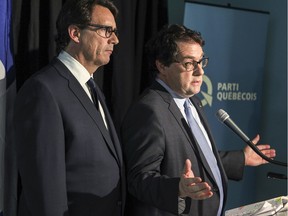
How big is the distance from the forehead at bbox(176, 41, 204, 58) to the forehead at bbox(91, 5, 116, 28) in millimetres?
292

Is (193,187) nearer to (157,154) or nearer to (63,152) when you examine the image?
(157,154)

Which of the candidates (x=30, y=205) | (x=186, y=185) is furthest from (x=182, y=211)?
(x=30, y=205)

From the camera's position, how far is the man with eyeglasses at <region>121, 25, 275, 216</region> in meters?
1.61

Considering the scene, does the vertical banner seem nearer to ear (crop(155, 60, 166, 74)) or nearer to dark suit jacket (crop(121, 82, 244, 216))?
ear (crop(155, 60, 166, 74))

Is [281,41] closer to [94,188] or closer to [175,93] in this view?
[175,93]

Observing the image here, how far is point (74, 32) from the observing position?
69.3 inches

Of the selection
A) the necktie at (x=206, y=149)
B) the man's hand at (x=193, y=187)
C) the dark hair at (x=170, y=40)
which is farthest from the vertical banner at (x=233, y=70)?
the man's hand at (x=193, y=187)

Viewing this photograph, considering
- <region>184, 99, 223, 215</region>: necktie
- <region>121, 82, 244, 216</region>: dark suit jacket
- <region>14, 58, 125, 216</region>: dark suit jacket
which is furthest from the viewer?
<region>184, 99, 223, 215</region>: necktie

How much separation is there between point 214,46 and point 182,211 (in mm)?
1459

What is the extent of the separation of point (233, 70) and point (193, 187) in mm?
1682

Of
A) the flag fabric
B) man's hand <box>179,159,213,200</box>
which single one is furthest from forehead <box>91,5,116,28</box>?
man's hand <box>179,159,213,200</box>

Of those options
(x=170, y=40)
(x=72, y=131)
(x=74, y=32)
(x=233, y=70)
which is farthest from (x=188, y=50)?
(x=233, y=70)

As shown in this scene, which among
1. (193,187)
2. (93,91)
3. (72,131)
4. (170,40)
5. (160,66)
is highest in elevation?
(170,40)

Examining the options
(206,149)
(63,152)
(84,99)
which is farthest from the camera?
(206,149)
